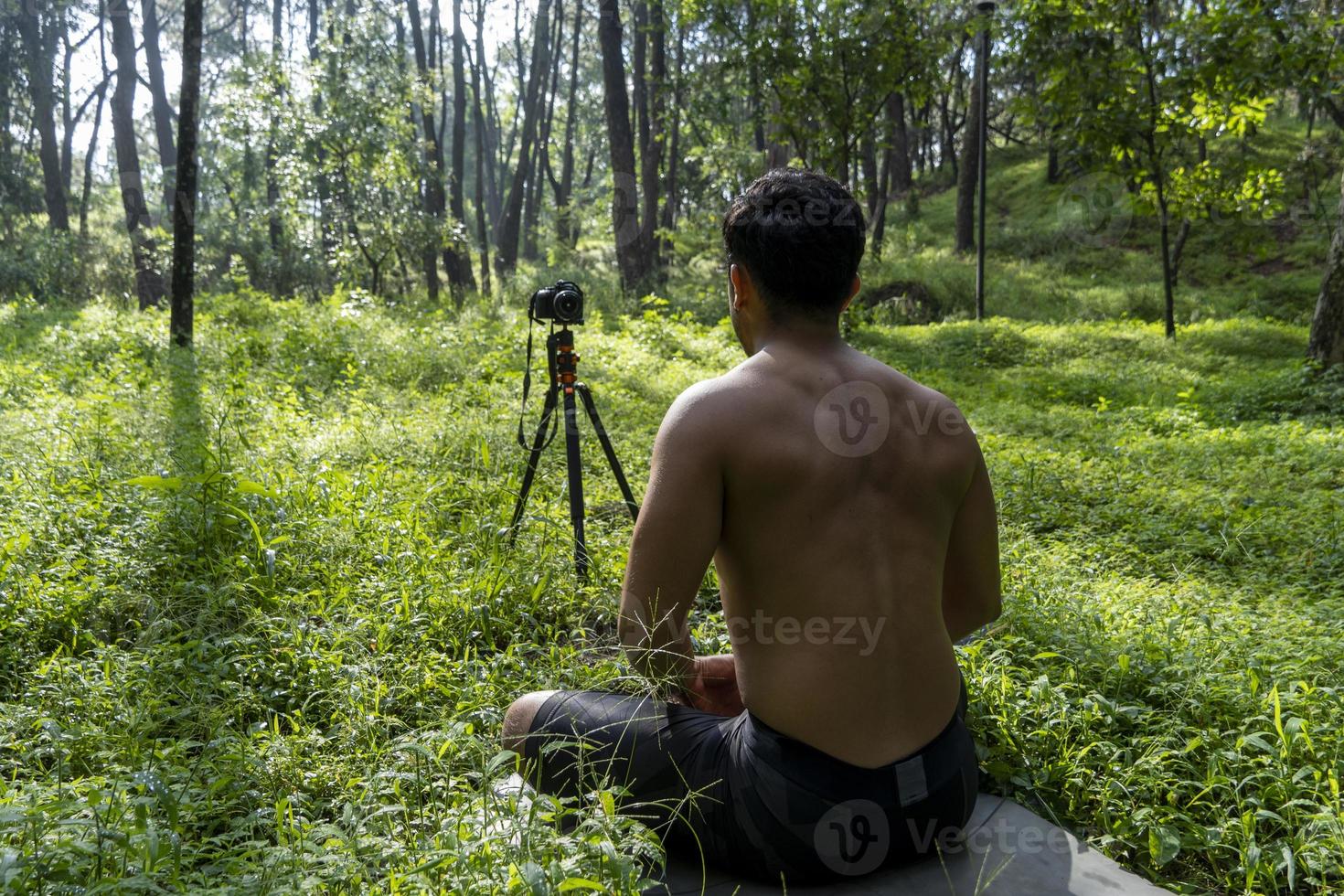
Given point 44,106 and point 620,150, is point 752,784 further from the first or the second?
point 44,106

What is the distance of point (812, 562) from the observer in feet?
6.01

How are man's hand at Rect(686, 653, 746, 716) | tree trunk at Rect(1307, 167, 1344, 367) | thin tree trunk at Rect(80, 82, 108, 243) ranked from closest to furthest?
man's hand at Rect(686, 653, 746, 716) < tree trunk at Rect(1307, 167, 1344, 367) < thin tree trunk at Rect(80, 82, 108, 243)

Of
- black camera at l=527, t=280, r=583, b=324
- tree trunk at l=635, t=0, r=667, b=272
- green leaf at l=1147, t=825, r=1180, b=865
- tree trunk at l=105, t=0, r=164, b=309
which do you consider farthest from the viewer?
tree trunk at l=635, t=0, r=667, b=272

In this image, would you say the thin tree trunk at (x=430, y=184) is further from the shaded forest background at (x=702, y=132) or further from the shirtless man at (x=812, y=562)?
the shirtless man at (x=812, y=562)

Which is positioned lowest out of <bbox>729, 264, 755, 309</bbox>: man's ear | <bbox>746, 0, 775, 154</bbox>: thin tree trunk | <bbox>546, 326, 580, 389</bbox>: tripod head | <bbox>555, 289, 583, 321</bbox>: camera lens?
<bbox>546, 326, 580, 389</bbox>: tripod head

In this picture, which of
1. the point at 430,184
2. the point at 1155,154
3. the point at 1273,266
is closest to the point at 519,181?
the point at 430,184

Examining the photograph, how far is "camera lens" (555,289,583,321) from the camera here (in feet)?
12.3

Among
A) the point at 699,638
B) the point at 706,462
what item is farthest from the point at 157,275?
the point at 706,462

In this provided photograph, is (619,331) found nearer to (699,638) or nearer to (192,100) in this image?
(192,100)

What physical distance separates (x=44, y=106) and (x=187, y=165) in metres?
19.4

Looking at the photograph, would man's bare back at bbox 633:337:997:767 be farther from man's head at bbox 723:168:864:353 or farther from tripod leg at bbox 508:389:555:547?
tripod leg at bbox 508:389:555:547

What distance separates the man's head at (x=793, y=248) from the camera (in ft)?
6.10

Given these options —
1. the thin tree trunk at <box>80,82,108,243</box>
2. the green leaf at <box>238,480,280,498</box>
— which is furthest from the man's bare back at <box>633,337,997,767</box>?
the thin tree trunk at <box>80,82,108,243</box>

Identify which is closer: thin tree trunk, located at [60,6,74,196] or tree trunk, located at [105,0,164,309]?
tree trunk, located at [105,0,164,309]
